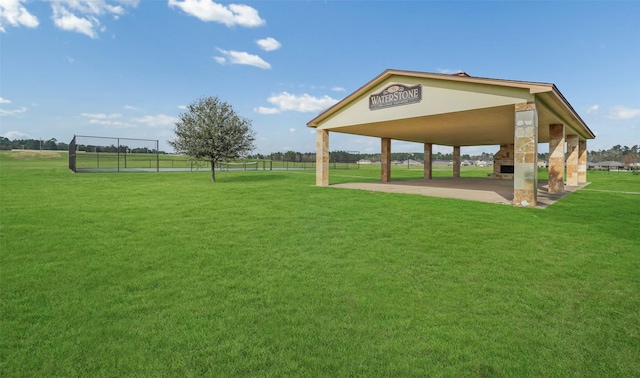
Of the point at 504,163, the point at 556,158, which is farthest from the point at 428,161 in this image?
the point at 556,158

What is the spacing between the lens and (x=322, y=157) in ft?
61.3

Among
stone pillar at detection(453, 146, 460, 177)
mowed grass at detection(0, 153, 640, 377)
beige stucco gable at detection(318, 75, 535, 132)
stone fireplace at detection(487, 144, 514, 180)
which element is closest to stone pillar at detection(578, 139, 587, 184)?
stone fireplace at detection(487, 144, 514, 180)

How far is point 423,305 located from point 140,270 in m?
4.48

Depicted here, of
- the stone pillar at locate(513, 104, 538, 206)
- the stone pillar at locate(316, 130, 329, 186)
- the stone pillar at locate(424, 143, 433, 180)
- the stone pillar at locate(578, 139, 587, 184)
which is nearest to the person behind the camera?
the stone pillar at locate(513, 104, 538, 206)

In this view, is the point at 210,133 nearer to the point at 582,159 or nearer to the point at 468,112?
the point at 468,112

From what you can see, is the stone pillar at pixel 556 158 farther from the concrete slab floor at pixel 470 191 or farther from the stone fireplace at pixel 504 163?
the stone fireplace at pixel 504 163

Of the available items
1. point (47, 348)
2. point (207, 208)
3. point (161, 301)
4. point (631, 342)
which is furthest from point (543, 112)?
point (47, 348)

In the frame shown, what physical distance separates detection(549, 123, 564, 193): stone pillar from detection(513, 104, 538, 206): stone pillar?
594cm

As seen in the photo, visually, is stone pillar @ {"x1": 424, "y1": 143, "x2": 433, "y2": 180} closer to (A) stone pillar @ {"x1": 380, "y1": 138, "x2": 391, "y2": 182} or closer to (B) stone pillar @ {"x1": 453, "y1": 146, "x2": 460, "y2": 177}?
(B) stone pillar @ {"x1": 453, "y1": 146, "x2": 460, "y2": 177}

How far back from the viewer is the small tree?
20625 millimetres

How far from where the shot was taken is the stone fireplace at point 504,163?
29.3 meters

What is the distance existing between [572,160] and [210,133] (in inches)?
980

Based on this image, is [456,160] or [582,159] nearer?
[582,159]

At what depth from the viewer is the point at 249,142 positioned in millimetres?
22031
